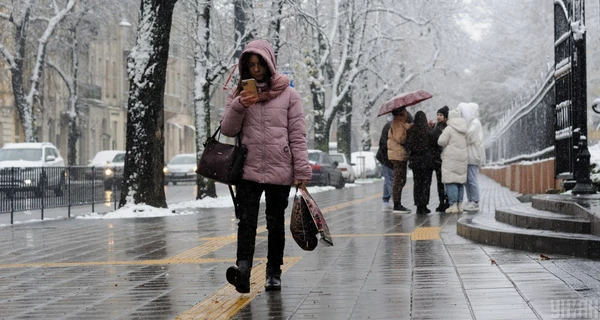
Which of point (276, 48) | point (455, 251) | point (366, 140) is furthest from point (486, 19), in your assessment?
point (455, 251)

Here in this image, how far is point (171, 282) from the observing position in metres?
9.06

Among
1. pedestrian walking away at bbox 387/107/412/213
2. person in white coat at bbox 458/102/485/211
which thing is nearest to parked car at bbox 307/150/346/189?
pedestrian walking away at bbox 387/107/412/213

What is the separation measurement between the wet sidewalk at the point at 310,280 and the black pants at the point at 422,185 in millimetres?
4379

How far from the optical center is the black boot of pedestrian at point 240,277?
7922 mm

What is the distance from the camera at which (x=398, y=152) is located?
18734 mm

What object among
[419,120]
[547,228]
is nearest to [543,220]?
[547,228]

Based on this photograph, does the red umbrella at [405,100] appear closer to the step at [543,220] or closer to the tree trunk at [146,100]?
the tree trunk at [146,100]

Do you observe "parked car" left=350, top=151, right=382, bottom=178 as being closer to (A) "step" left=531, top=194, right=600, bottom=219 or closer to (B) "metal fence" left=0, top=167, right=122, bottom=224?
(B) "metal fence" left=0, top=167, right=122, bottom=224

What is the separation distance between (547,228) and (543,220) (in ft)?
0.30

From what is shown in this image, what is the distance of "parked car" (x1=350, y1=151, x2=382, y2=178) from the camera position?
61.5m

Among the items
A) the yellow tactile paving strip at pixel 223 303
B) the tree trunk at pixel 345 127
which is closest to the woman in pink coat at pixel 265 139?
the yellow tactile paving strip at pixel 223 303

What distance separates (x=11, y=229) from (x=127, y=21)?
3171 cm

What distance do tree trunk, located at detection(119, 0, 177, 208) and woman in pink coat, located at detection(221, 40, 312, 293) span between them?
1299 cm

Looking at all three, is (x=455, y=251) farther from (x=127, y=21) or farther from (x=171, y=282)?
(x=127, y=21)
